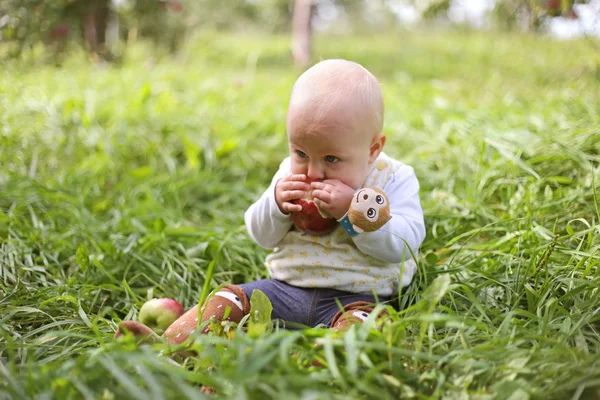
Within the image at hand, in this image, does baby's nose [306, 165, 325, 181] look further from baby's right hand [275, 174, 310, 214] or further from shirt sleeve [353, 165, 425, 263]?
shirt sleeve [353, 165, 425, 263]

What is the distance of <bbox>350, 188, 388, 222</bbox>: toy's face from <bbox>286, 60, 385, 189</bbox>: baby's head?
11 centimetres

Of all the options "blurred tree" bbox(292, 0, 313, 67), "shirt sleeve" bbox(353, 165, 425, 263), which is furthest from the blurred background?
"shirt sleeve" bbox(353, 165, 425, 263)

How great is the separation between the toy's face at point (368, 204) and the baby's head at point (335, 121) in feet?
0.37

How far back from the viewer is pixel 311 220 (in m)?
1.66

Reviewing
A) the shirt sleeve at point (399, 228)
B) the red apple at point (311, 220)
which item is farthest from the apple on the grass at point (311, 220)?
the shirt sleeve at point (399, 228)

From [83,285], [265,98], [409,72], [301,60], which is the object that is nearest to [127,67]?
[265,98]

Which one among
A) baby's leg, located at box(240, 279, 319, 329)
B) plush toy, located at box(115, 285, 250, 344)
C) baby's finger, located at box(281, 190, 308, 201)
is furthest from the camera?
baby's leg, located at box(240, 279, 319, 329)

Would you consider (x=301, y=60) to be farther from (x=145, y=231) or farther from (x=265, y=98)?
(x=145, y=231)

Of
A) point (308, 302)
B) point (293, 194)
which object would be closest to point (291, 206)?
point (293, 194)

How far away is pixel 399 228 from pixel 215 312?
607 millimetres

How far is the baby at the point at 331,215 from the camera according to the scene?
152 centimetres

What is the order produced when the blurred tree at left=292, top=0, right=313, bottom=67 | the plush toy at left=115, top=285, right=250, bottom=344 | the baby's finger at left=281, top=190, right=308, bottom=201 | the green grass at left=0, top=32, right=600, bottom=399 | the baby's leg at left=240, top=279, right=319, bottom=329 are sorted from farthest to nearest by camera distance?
the blurred tree at left=292, top=0, right=313, bottom=67, the baby's leg at left=240, top=279, right=319, bottom=329, the baby's finger at left=281, top=190, right=308, bottom=201, the plush toy at left=115, top=285, right=250, bottom=344, the green grass at left=0, top=32, right=600, bottom=399

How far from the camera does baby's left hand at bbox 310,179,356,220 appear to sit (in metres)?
1.53

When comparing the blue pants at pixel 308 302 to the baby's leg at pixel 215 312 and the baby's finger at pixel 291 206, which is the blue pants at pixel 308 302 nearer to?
the baby's leg at pixel 215 312
